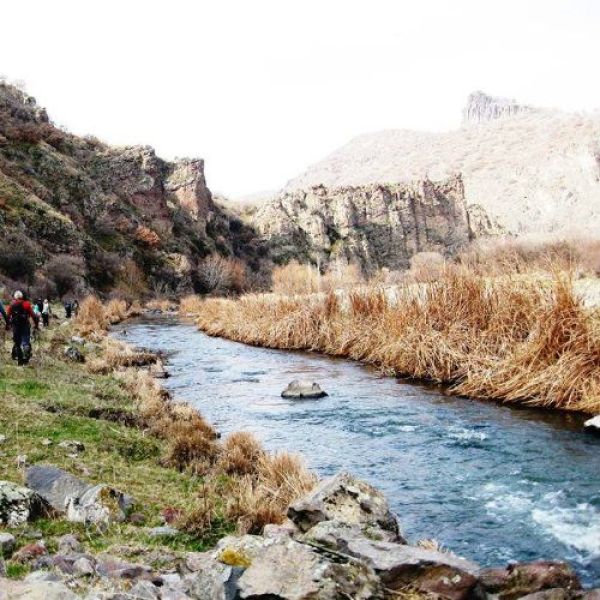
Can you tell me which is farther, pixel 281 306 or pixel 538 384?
pixel 281 306

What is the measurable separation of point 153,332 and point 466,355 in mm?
21492

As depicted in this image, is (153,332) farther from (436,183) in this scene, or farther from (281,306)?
(436,183)

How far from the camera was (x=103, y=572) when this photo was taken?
4.36 metres

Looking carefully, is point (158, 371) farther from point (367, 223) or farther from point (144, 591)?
point (367, 223)

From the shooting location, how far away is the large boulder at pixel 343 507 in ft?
19.0

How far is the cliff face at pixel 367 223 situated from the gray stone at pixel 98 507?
9624cm

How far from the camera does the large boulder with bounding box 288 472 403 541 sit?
5.80m

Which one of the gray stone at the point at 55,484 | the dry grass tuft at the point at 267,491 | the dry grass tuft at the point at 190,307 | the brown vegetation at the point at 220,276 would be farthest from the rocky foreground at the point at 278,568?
the brown vegetation at the point at 220,276

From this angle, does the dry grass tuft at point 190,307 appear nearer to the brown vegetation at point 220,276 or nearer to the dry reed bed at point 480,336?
the brown vegetation at point 220,276

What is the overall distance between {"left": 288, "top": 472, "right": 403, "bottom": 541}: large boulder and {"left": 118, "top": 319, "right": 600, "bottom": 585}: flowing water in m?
0.89

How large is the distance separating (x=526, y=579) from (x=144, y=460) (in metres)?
5.19

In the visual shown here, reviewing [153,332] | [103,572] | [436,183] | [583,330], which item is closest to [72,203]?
[153,332]

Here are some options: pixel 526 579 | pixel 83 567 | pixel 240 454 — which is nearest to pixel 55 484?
pixel 83 567

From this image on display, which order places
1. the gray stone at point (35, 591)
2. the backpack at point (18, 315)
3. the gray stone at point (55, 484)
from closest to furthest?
the gray stone at point (35, 591) < the gray stone at point (55, 484) < the backpack at point (18, 315)
